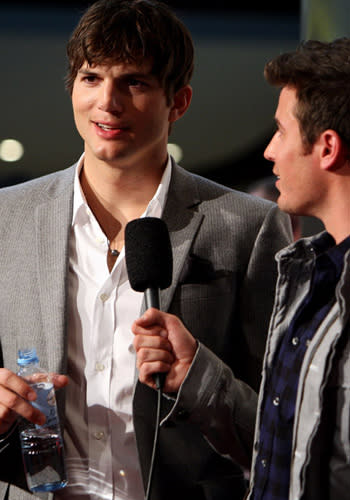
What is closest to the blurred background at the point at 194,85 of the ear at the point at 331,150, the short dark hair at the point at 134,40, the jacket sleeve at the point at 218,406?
the short dark hair at the point at 134,40

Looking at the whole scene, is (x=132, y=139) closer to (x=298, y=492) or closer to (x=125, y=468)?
(x=125, y=468)

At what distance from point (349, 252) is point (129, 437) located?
790 mm

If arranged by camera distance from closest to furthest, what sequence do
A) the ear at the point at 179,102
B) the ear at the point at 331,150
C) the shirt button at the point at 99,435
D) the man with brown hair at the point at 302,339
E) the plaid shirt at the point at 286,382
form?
the man with brown hair at the point at 302,339
the plaid shirt at the point at 286,382
the ear at the point at 331,150
the shirt button at the point at 99,435
the ear at the point at 179,102

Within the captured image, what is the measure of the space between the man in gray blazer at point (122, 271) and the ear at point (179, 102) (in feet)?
0.09

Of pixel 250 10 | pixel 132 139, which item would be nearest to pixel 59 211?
pixel 132 139

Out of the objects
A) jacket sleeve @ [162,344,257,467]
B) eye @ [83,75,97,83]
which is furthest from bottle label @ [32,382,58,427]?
eye @ [83,75,97,83]

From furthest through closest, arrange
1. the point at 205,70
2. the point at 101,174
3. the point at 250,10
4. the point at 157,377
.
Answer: the point at 205,70 → the point at 250,10 → the point at 101,174 → the point at 157,377

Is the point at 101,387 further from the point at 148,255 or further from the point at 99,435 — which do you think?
the point at 148,255

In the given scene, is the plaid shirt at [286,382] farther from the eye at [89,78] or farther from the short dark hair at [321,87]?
the eye at [89,78]

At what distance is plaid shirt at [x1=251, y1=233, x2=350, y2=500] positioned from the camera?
1.44 meters

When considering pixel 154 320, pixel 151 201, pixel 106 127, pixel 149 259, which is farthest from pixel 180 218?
pixel 154 320

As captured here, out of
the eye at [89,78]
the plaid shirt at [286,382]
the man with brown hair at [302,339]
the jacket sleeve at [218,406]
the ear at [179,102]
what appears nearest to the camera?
the man with brown hair at [302,339]

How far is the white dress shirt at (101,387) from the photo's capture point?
5.90 ft

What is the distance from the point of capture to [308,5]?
3621 mm
